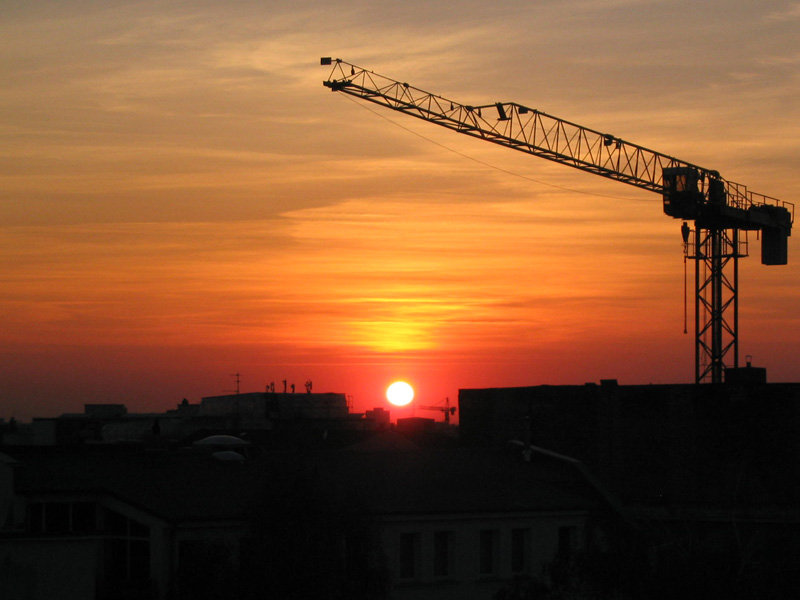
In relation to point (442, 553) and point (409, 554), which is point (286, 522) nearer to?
point (409, 554)

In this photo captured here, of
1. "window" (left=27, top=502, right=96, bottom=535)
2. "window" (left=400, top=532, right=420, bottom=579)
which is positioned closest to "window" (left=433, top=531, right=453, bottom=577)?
"window" (left=400, top=532, right=420, bottom=579)

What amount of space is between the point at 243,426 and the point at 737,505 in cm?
4836

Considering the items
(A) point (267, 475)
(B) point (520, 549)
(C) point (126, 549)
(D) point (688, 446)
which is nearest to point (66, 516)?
(C) point (126, 549)

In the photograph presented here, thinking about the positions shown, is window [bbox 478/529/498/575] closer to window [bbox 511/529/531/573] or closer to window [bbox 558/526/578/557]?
window [bbox 511/529/531/573]

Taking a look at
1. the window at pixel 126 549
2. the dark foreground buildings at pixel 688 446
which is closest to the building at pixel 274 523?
the window at pixel 126 549

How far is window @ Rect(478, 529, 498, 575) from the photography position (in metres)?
35.4

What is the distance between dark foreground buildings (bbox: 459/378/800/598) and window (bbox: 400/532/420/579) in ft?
40.7

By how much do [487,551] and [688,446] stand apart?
61.3ft

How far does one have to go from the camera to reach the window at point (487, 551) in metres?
35.4

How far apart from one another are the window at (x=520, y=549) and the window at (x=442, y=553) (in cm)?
226

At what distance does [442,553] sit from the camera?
3491 centimetres

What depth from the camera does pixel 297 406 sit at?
99.8m

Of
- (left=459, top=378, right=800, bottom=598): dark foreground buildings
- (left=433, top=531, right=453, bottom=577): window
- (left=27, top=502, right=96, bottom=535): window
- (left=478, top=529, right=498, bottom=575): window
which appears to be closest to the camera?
(left=27, top=502, right=96, bottom=535): window

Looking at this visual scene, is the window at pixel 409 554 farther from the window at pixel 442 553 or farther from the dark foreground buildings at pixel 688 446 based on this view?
the dark foreground buildings at pixel 688 446
